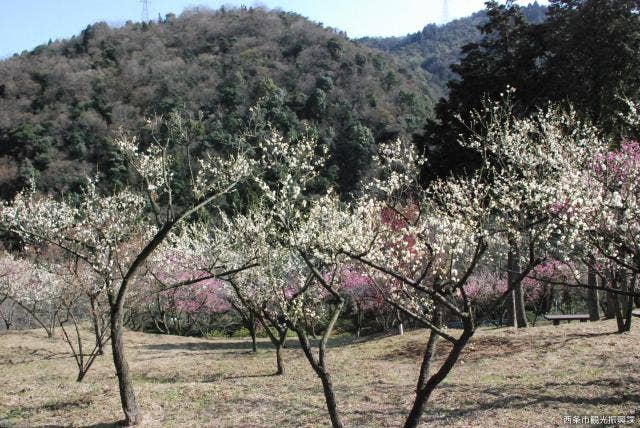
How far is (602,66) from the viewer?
54.0 feet

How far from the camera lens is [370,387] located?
36.2ft

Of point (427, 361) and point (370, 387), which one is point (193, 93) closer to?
point (370, 387)

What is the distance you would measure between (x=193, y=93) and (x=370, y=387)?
45.9 metres

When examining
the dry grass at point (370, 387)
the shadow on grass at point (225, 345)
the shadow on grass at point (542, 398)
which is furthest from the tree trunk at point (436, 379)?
the shadow on grass at point (225, 345)

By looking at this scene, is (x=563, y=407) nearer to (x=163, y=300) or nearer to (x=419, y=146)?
(x=419, y=146)

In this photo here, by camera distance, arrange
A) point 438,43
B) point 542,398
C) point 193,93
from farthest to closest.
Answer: point 438,43
point 193,93
point 542,398

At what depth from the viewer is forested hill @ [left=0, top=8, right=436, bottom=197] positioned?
4209cm

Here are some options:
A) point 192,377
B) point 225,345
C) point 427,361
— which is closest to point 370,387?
point 427,361

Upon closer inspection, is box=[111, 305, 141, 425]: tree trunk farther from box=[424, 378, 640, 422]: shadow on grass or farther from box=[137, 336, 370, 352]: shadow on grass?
box=[137, 336, 370, 352]: shadow on grass

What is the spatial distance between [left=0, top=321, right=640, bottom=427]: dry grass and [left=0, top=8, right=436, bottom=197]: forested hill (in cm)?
1983

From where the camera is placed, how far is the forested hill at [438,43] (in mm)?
85688

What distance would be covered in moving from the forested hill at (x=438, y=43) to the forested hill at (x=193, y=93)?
16.2 m

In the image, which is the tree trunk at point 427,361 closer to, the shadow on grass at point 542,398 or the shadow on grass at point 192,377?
the shadow on grass at point 542,398

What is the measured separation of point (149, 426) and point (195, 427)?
77cm
